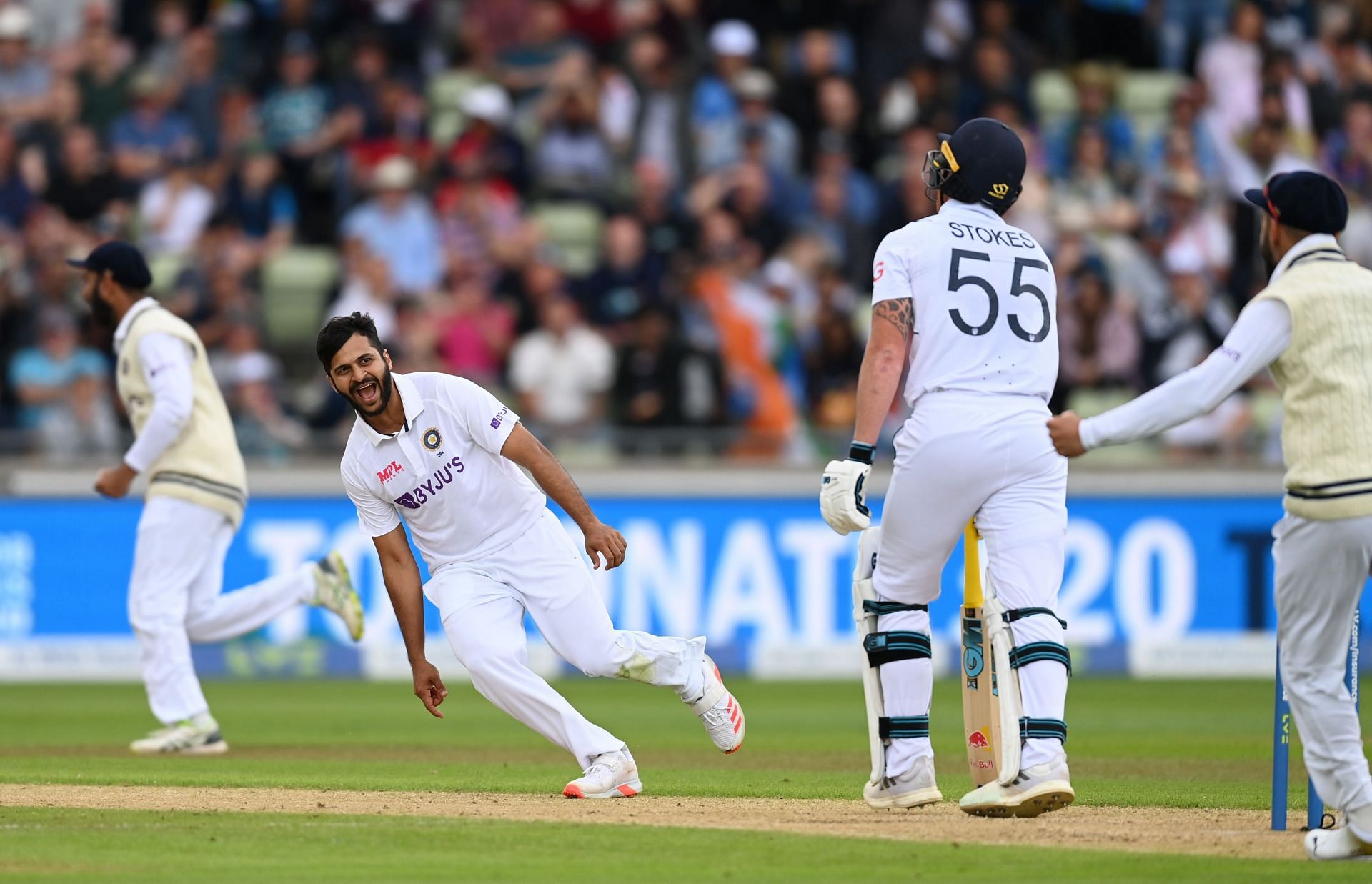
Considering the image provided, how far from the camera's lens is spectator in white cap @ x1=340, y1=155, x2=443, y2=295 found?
1706 centimetres

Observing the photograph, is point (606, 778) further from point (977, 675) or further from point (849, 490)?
point (849, 490)

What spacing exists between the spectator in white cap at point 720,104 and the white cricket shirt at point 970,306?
36.0ft

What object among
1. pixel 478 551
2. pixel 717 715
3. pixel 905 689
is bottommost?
pixel 717 715

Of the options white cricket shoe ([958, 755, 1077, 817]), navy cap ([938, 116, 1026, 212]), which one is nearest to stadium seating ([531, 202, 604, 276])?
navy cap ([938, 116, 1026, 212])

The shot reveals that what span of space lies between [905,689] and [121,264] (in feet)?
16.3

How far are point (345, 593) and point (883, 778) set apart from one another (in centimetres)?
436

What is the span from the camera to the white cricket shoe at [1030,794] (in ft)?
22.5

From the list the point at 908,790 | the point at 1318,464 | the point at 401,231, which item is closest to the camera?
the point at 1318,464

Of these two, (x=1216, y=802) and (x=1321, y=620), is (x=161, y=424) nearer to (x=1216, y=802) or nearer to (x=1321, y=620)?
(x=1216, y=802)

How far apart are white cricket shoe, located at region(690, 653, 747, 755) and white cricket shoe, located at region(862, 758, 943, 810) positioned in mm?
742

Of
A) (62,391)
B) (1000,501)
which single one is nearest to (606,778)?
(1000,501)

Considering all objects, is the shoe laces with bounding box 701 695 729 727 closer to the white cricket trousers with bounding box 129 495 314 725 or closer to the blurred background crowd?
the white cricket trousers with bounding box 129 495 314 725

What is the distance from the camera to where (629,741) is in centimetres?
1132

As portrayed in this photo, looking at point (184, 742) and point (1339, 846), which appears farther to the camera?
point (184, 742)
